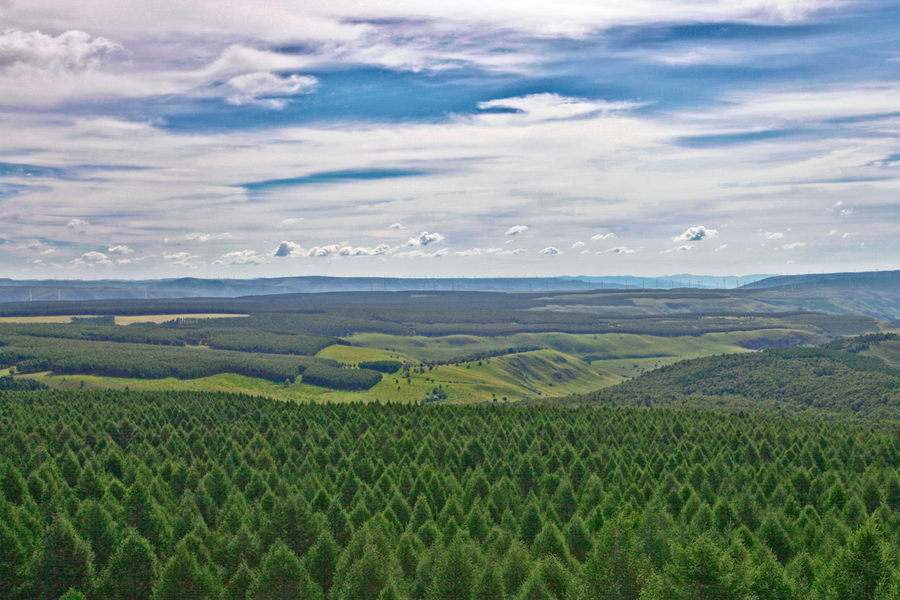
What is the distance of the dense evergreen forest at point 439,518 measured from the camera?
68.5 m

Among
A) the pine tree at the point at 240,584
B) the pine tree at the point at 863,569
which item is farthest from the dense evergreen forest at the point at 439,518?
the pine tree at the point at 240,584

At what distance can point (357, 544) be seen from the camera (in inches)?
3113

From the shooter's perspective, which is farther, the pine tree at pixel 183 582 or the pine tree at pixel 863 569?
the pine tree at pixel 183 582

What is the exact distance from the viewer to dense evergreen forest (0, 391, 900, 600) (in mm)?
68500

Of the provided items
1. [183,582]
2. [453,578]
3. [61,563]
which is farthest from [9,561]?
[453,578]

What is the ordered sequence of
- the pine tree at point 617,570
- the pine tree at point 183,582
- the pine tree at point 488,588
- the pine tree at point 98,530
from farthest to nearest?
1. the pine tree at point 98,530
2. the pine tree at point 183,582
3. the pine tree at point 617,570
4. the pine tree at point 488,588

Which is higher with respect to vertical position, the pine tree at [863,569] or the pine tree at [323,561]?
the pine tree at [863,569]

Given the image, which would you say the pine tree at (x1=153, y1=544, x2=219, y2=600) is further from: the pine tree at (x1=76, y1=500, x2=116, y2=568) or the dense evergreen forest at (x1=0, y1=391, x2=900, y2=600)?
the pine tree at (x1=76, y1=500, x2=116, y2=568)

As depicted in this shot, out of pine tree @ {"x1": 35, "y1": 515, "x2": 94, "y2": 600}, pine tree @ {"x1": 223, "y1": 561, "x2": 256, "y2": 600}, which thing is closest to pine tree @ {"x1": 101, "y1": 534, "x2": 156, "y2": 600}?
pine tree @ {"x1": 35, "y1": 515, "x2": 94, "y2": 600}

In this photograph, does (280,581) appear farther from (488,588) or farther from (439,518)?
(439,518)

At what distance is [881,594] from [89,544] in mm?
82502

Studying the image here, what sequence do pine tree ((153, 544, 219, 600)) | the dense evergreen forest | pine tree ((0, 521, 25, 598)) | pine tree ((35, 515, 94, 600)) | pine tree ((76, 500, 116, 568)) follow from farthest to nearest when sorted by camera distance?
pine tree ((76, 500, 116, 568))
pine tree ((0, 521, 25, 598))
pine tree ((35, 515, 94, 600))
pine tree ((153, 544, 219, 600))
the dense evergreen forest

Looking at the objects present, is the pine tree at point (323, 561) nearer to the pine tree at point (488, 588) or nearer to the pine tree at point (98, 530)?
the pine tree at point (488, 588)

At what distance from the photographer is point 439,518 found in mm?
99688
